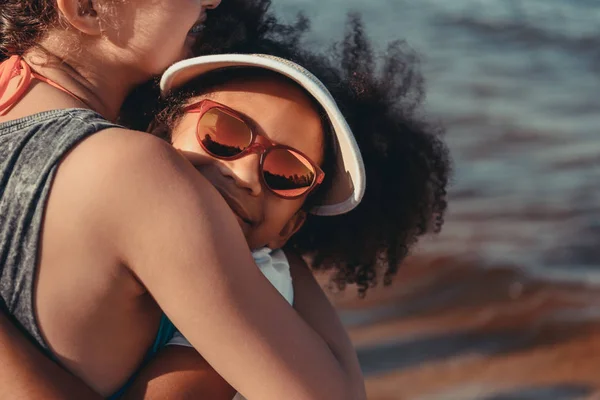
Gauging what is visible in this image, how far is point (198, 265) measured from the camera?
6.11ft

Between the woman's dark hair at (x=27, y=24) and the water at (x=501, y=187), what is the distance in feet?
3.18

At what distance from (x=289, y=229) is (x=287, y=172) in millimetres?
339

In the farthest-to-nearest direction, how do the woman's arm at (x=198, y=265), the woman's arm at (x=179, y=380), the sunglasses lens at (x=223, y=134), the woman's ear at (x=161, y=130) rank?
1. the woman's ear at (x=161, y=130)
2. the sunglasses lens at (x=223, y=134)
3. the woman's arm at (x=179, y=380)
4. the woman's arm at (x=198, y=265)

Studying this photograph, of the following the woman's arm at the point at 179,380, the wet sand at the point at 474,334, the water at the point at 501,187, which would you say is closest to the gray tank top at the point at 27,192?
the woman's arm at the point at 179,380

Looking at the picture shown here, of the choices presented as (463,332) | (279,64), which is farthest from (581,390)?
(279,64)

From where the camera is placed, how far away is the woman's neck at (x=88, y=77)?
7.32 feet

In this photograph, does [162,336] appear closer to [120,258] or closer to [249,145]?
[120,258]

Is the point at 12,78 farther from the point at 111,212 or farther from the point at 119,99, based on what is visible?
the point at 111,212

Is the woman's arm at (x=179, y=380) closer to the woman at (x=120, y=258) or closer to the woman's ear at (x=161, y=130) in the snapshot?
the woman at (x=120, y=258)

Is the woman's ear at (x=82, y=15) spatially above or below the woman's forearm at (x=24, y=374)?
above

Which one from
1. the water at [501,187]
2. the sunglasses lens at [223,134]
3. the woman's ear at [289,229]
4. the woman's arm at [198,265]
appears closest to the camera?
the woman's arm at [198,265]

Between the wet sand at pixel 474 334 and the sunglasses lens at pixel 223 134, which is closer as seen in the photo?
the sunglasses lens at pixel 223 134

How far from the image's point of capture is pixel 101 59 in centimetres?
231

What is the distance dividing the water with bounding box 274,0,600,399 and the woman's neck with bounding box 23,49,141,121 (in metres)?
0.83
